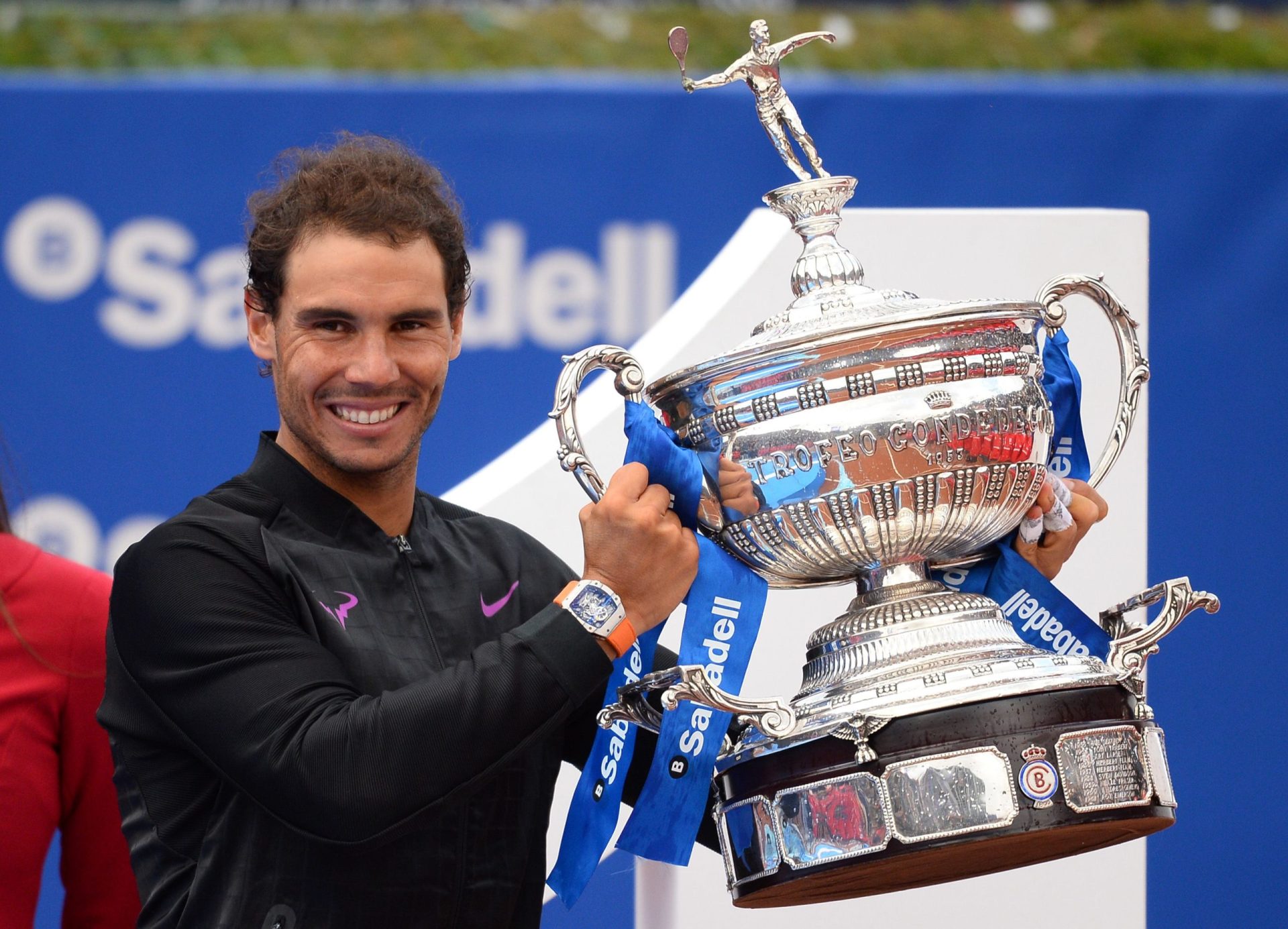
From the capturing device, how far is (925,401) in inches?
59.1

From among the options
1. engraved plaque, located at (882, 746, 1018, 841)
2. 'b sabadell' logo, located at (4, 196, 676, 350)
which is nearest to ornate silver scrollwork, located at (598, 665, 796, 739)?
engraved plaque, located at (882, 746, 1018, 841)

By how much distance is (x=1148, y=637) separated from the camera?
1537 mm

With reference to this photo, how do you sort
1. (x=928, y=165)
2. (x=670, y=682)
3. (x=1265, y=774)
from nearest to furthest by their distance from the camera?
(x=670, y=682), (x=1265, y=774), (x=928, y=165)

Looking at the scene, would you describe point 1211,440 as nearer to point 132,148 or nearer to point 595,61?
point 595,61

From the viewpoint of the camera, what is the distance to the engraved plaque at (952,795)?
55.3 inches

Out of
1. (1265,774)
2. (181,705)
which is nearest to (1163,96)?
(1265,774)

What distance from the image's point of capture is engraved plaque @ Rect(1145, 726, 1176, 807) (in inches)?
59.2

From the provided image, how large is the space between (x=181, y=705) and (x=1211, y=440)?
2515mm

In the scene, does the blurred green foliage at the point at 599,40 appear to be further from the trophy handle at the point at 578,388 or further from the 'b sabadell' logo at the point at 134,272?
the trophy handle at the point at 578,388

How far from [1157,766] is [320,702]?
0.80 meters

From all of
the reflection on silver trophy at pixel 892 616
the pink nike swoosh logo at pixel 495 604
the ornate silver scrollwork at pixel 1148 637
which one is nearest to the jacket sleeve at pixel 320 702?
the reflection on silver trophy at pixel 892 616

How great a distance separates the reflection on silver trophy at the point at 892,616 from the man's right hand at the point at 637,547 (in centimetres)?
6

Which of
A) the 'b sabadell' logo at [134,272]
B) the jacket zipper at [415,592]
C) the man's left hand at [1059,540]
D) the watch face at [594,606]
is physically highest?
the 'b sabadell' logo at [134,272]

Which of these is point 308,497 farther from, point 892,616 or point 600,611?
point 892,616
